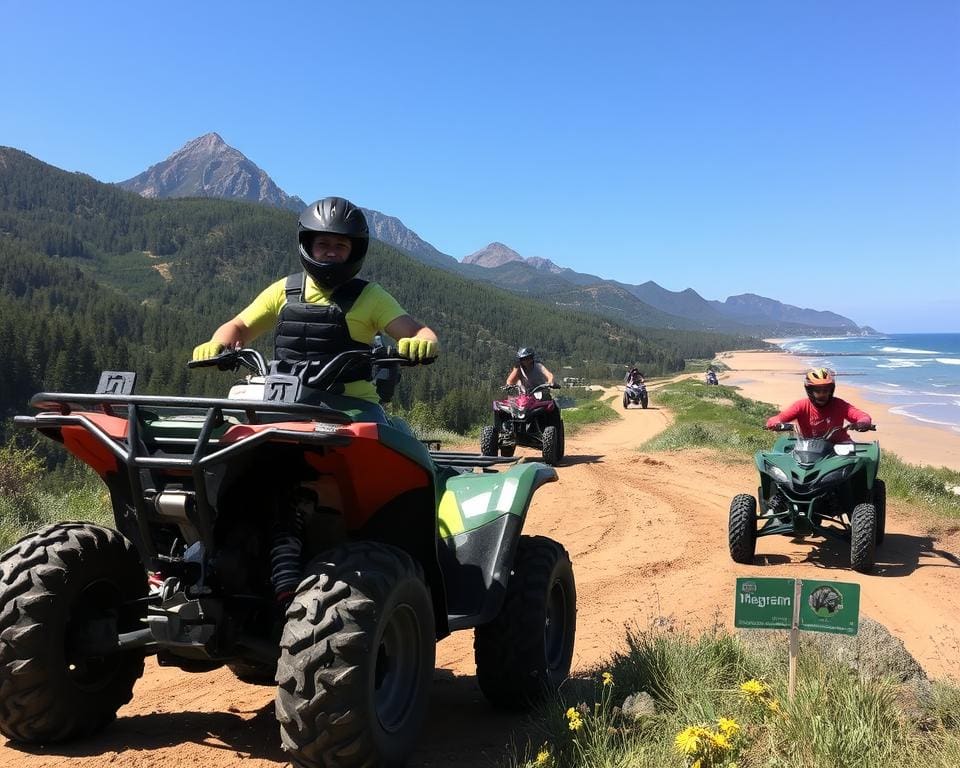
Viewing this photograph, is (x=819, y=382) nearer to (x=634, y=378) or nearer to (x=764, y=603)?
(x=764, y=603)

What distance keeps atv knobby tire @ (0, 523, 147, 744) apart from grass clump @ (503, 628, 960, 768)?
169 centimetres

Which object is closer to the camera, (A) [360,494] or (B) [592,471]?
(A) [360,494]

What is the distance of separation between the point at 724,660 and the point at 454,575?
1.48 meters

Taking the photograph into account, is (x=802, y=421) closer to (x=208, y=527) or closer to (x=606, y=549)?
(x=606, y=549)

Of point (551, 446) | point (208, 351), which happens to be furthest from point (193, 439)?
point (551, 446)

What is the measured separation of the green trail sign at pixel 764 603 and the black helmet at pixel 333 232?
93.2 inches

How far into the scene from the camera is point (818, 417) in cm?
875

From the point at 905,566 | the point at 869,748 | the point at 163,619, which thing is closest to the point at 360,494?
the point at 163,619

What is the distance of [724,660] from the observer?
4023 mm

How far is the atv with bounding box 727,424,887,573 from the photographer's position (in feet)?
25.8

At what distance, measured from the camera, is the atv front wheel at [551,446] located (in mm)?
14555

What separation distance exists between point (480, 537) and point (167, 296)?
489ft

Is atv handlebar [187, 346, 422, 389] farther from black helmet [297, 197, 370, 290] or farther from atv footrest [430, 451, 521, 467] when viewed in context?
atv footrest [430, 451, 521, 467]

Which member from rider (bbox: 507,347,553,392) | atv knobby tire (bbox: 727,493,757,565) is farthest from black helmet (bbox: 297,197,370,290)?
rider (bbox: 507,347,553,392)
